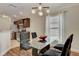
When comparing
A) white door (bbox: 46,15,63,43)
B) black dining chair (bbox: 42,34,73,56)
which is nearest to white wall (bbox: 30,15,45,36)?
white door (bbox: 46,15,63,43)

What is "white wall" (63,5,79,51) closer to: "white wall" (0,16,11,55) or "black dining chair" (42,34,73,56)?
"black dining chair" (42,34,73,56)

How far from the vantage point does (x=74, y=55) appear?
124 cm

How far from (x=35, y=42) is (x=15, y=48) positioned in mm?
234

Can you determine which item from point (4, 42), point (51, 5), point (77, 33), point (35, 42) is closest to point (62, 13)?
point (51, 5)

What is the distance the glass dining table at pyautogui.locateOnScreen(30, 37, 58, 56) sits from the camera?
1.29m

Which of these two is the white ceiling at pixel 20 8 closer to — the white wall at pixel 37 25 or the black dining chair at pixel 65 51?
the white wall at pixel 37 25

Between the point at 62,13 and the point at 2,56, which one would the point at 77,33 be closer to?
the point at 62,13

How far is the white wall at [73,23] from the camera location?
1.26 metres

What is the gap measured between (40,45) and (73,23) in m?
0.46

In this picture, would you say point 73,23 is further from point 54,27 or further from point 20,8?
point 20,8

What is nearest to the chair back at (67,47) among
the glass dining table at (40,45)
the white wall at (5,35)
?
the glass dining table at (40,45)

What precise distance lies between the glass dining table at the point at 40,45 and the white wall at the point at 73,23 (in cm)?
17

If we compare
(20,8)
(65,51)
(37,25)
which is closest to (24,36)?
→ (37,25)

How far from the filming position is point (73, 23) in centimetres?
128
